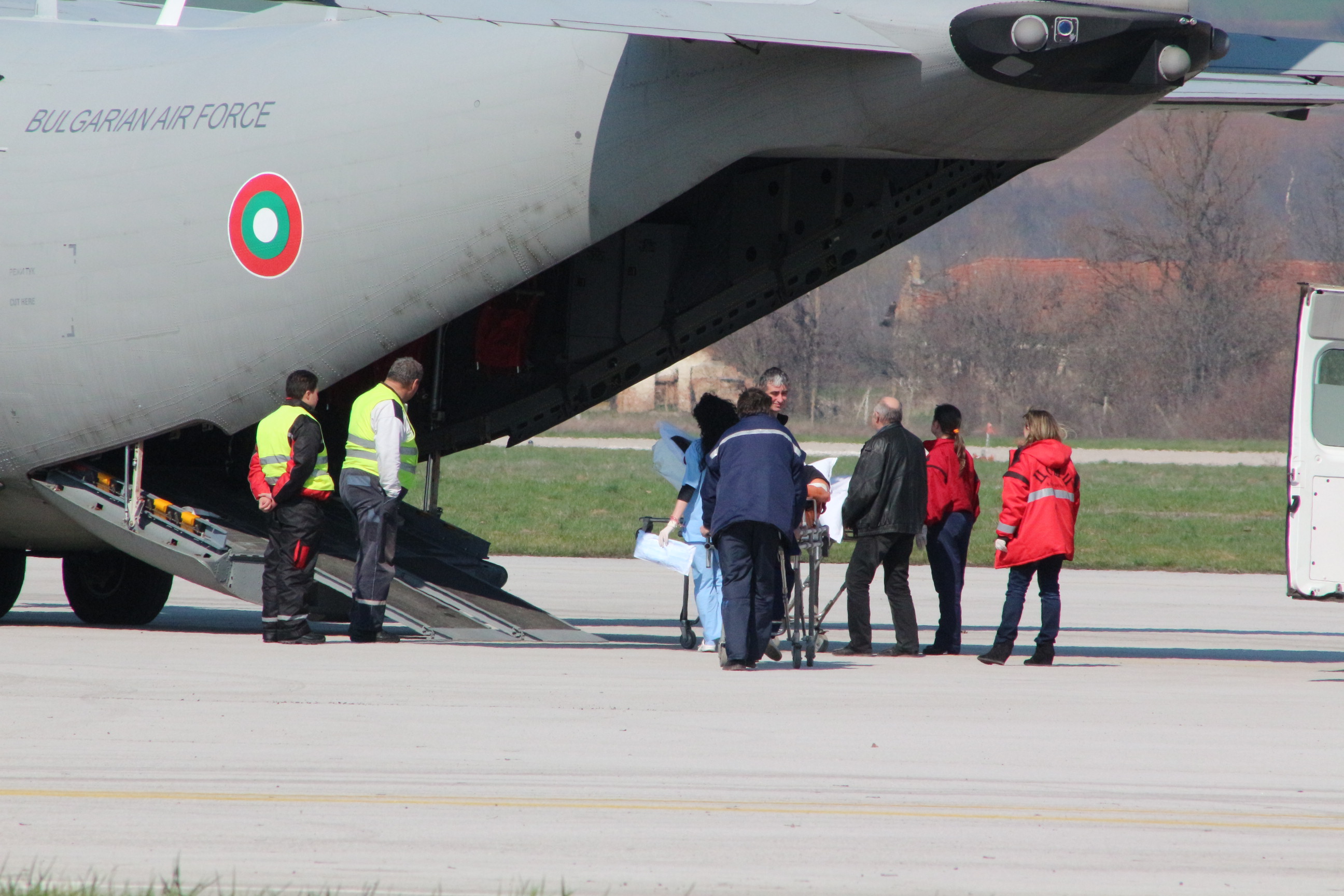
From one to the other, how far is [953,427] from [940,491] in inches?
22.0

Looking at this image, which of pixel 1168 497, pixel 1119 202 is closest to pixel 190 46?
pixel 1168 497

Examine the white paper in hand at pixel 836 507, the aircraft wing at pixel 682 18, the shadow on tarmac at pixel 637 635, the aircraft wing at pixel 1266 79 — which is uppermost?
the aircraft wing at pixel 1266 79

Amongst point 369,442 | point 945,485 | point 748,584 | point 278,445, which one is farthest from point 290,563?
point 945,485

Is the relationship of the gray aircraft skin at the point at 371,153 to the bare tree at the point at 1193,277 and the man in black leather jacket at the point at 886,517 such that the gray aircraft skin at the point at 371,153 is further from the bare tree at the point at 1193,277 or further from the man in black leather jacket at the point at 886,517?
the bare tree at the point at 1193,277

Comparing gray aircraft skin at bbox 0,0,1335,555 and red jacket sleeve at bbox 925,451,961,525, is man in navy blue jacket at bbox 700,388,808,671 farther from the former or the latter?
red jacket sleeve at bbox 925,451,961,525

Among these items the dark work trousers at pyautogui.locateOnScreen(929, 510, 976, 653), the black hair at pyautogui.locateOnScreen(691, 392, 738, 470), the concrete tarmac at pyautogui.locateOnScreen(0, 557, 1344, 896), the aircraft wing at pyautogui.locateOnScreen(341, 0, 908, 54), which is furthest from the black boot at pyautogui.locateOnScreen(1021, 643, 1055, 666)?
the aircraft wing at pyautogui.locateOnScreen(341, 0, 908, 54)

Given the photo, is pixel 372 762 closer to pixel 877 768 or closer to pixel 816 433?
pixel 877 768

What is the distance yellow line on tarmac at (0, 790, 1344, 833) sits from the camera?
6766 mm

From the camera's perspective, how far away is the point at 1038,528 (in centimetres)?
1184

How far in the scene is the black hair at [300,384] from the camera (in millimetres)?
11938

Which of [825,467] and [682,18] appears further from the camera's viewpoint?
[825,467]

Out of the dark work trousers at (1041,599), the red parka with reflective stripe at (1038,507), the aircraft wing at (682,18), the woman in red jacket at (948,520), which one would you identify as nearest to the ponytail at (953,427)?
the woman in red jacket at (948,520)

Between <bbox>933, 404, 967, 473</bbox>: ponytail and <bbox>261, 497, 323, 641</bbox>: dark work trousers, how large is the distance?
4.86m

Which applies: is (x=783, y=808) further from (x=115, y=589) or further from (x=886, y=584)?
(x=115, y=589)
